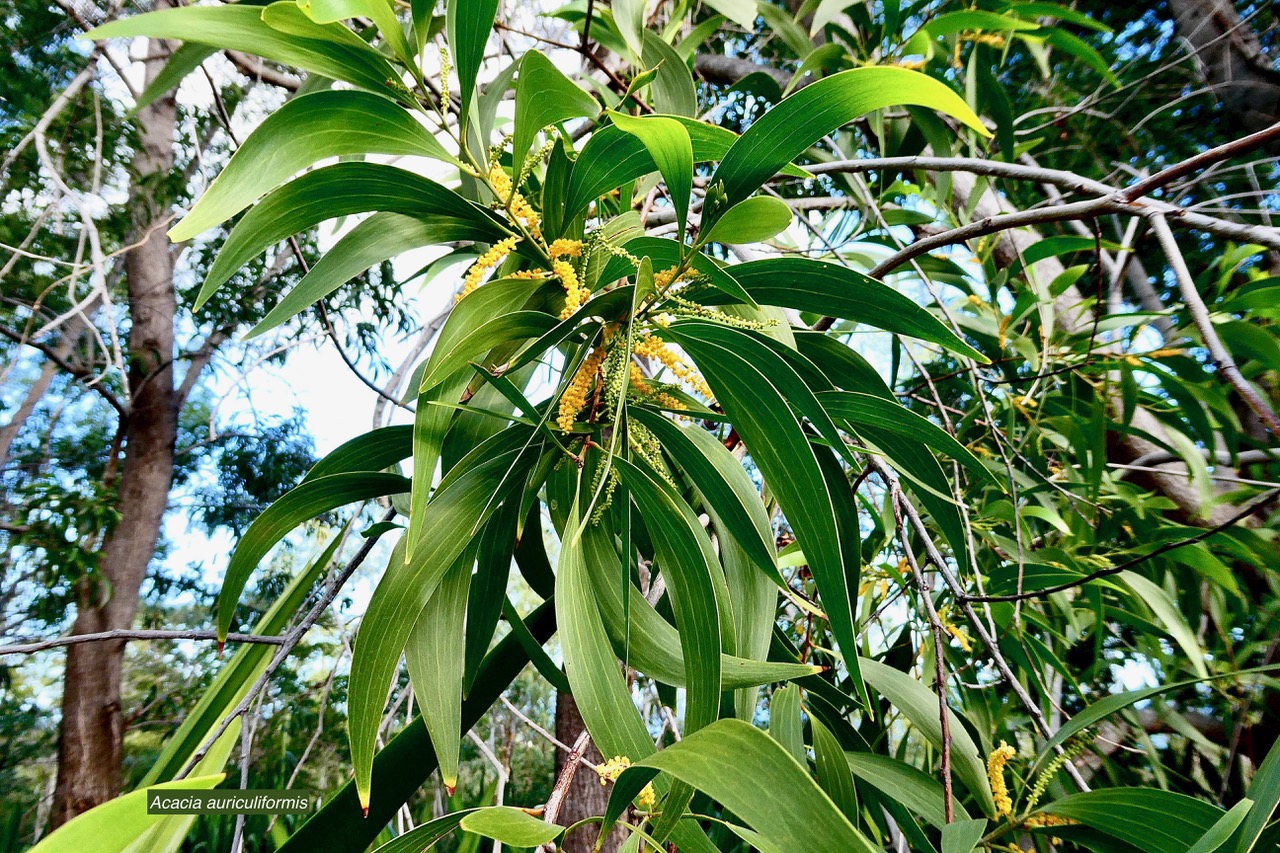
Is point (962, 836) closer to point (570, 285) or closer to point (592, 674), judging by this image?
point (592, 674)

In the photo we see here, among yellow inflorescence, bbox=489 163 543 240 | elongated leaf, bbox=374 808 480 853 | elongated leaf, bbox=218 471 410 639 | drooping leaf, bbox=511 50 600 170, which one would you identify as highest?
drooping leaf, bbox=511 50 600 170

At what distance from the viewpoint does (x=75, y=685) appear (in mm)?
2057

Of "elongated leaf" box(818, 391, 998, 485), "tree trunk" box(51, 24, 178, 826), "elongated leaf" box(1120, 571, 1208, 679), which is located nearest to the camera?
"elongated leaf" box(818, 391, 998, 485)

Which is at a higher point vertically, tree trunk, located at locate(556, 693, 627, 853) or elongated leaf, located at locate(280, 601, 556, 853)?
elongated leaf, located at locate(280, 601, 556, 853)

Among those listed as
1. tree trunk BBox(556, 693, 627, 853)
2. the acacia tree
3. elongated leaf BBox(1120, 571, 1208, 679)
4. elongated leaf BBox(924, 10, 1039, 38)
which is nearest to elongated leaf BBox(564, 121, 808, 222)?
the acacia tree

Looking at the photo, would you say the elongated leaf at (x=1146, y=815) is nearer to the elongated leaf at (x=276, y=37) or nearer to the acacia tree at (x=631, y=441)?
the acacia tree at (x=631, y=441)

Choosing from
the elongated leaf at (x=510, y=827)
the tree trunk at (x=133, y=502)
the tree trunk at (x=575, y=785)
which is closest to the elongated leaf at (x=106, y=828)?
the elongated leaf at (x=510, y=827)

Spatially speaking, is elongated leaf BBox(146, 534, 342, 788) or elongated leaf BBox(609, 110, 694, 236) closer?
elongated leaf BBox(609, 110, 694, 236)

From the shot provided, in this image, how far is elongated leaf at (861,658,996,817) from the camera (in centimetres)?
47

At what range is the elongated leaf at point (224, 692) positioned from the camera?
434 millimetres

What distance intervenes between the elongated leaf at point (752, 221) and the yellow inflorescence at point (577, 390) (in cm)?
10

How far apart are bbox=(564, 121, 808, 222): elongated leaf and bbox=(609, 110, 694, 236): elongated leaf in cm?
3

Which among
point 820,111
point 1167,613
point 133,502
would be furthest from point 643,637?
point 133,502

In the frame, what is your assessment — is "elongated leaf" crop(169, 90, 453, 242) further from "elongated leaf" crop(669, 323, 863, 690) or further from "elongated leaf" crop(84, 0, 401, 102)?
"elongated leaf" crop(669, 323, 863, 690)
